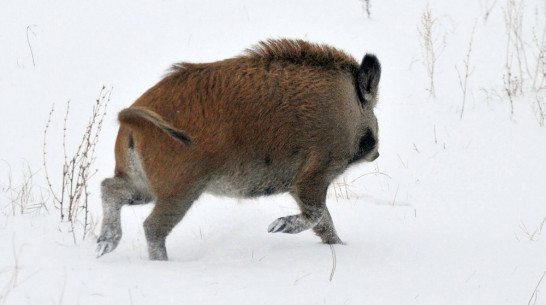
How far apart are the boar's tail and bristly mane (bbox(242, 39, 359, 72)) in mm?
952

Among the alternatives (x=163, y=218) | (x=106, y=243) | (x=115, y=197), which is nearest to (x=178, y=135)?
(x=163, y=218)

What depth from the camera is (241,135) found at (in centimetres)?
502

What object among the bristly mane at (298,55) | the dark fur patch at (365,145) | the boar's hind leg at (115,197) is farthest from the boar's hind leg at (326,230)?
the boar's hind leg at (115,197)

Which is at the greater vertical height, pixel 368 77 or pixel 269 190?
pixel 368 77

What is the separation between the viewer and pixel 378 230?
614cm

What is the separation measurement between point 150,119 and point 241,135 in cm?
64

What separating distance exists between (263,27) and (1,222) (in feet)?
21.2

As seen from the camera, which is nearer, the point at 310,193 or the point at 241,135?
the point at 241,135

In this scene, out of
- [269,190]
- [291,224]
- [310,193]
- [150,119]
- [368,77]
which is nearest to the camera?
[150,119]

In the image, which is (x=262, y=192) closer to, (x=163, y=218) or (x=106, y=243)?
(x=163, y=218)

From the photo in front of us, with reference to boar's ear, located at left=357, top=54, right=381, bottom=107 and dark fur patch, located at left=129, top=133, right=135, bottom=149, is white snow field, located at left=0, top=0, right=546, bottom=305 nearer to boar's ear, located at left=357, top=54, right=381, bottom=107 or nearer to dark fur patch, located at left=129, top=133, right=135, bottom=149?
dark fur patch, located at left=129, top=133, right=135, bottom=149

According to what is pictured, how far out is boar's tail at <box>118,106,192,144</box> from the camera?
470cm

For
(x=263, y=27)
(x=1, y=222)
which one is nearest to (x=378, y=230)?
(x=1, y=222)

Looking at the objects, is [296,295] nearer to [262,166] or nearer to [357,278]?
[357,278]
